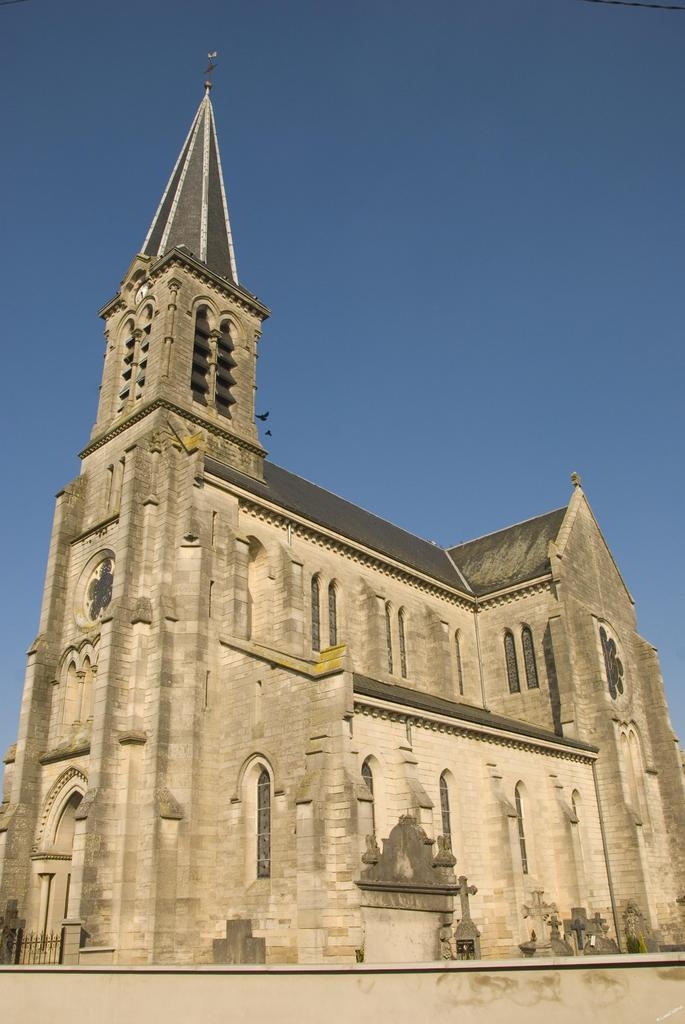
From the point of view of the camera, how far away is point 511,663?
117 ft

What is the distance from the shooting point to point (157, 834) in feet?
66.5

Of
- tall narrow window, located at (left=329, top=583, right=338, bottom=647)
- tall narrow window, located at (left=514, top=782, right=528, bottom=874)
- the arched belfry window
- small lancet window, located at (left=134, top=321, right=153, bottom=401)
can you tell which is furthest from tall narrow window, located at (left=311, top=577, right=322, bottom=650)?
small lancet window, located at (left=134, top=321, right=153, bottom=401)

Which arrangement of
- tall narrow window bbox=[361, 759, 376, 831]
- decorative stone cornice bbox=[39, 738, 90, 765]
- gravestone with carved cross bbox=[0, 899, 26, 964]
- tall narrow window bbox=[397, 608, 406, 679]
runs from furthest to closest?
1. tall narrow window bbox=[397, 608, 406, 679]
2. decorative stone cornice bbox=[39, 738, 90, 765]
3. tall narrow window bbox=[361, 759, 376, 831]
4. gravestone with carved cross bbox=[0, 899, 26, 964]

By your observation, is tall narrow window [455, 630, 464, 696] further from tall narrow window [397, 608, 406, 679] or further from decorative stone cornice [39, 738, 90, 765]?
A: decorative stone cornice [39, 738, 90, 765]

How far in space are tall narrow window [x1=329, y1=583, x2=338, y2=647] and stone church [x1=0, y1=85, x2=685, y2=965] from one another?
0.60 feet

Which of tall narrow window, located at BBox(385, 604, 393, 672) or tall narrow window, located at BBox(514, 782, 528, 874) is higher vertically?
tall narrow window, located at BBox(385, 604, 393, 672)

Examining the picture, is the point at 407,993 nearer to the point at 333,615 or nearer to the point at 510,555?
the point at 333,615

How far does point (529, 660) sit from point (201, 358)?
63.0 ft

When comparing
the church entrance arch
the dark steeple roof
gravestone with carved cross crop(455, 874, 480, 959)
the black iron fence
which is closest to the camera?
gravestone with carved cross crop(455, 874, 480, 959)

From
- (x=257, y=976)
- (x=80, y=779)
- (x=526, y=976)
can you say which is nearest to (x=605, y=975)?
(x=526, y=976)

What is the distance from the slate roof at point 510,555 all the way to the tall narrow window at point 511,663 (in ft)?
7.86

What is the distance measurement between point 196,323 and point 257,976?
1106 inches

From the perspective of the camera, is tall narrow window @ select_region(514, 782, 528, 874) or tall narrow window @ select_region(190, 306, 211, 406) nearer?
tall narrow window @ select_region(514, 782, 528, 874)

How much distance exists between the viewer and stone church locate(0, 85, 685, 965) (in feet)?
63.4
